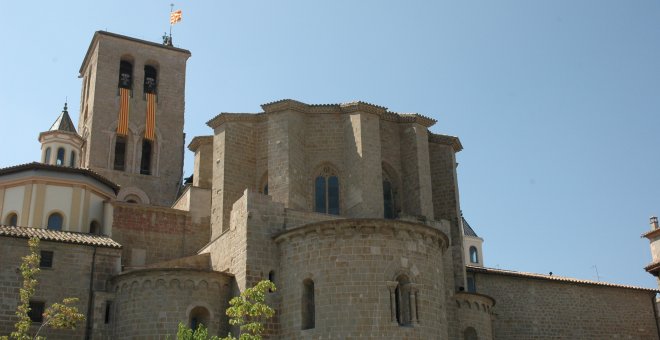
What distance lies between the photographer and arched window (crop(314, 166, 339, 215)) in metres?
27.9

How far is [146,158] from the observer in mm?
42531

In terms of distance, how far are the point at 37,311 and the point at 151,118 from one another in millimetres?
20904

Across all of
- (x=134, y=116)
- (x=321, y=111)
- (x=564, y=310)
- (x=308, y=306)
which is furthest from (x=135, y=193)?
(x=564, y=310)

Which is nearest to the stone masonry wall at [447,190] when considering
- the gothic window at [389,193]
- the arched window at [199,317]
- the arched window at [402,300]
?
the gothic window at [389,193]

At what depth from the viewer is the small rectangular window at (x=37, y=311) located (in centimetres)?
2309

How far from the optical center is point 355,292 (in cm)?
2156

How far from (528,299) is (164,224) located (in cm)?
1602

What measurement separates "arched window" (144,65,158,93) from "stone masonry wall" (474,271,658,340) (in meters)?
22.8

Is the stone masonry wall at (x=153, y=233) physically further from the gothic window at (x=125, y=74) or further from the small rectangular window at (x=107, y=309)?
the gothic window at (x=125, y=74)

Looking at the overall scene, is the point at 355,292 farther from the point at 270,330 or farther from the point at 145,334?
the point at 145,334

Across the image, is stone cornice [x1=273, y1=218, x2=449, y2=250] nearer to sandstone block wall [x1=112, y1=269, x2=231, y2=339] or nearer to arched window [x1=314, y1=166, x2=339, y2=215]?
sandstone block wall [x1=112, y1=269, x2=231, y2=339]

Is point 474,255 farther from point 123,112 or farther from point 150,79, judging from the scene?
point 123,112

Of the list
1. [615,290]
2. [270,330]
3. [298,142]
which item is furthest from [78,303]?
[615,290]

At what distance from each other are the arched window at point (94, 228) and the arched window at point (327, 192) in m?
8.78
